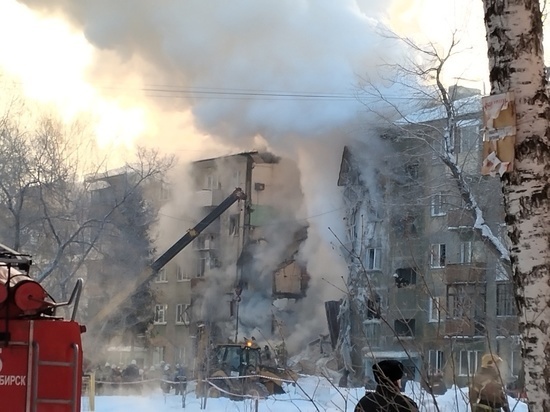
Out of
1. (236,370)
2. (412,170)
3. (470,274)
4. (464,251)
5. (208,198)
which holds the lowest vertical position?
(236,370)

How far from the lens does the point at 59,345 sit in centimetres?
579

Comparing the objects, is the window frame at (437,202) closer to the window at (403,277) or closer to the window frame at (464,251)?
the window frame at (464,251)

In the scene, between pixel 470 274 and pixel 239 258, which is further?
pixel 239 258

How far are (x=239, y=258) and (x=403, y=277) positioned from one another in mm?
9918

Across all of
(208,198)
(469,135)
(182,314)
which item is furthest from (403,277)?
(182,314)

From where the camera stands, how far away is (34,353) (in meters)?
5.71

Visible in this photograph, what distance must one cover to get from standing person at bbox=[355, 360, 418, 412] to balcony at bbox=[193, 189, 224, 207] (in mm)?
39392

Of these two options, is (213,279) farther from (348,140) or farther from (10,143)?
(10,143)

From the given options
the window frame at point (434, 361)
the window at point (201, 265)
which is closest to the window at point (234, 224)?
the window at point (201, 265)

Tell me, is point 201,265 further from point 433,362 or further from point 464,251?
point 433,362

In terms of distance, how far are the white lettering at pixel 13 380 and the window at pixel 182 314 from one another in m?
40.8

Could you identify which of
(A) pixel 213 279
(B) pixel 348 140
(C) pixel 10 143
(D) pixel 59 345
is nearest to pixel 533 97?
(D) pixel 59 345

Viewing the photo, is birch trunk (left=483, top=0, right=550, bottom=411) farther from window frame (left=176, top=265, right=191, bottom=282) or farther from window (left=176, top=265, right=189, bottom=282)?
window (left=176, top=265, right=189, bottom=282)

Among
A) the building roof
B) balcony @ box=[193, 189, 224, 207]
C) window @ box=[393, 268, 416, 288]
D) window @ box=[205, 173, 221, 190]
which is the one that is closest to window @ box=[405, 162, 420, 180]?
window @ box=[393, 268, 416, 288]
